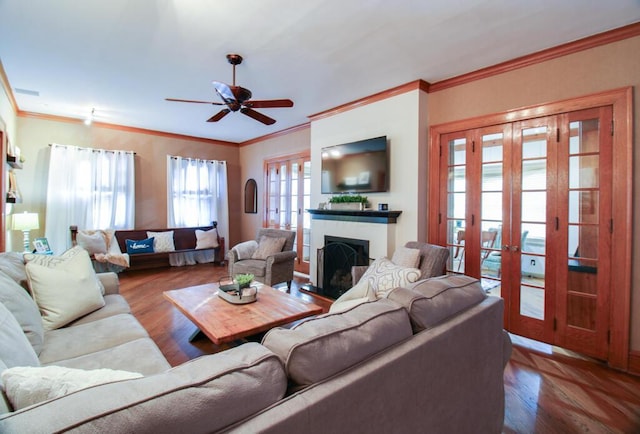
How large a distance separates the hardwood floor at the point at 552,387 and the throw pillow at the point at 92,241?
232cm

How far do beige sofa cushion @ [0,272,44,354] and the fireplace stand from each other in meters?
2.99

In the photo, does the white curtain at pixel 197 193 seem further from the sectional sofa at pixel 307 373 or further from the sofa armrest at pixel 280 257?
the sectional sofa at pixel 307 373

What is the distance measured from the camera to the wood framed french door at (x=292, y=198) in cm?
552

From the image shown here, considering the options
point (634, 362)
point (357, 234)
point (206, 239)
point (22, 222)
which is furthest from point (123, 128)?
point (634, 362)

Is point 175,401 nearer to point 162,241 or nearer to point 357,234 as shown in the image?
point 357,234

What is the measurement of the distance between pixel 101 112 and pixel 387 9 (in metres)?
4.67

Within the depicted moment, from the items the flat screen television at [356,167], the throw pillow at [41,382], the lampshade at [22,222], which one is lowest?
the throw pillow at [41,382]

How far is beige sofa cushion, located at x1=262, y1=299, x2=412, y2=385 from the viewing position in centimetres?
91

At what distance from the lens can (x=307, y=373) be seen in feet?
2.97

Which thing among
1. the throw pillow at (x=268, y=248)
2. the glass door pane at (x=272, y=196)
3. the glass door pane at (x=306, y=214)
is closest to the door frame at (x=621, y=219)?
the throw pillow at (x=268, y=248)

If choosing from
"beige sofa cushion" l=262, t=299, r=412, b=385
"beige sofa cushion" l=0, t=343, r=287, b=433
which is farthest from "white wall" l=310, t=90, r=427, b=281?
"beige sofa cushion" l=0, t=343, r=287, b=433

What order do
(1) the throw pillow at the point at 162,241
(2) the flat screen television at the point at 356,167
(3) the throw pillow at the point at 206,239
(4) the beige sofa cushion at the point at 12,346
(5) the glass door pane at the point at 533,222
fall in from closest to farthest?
(4) the beige sofa cushion at the point at 12,346 < (5) the glass door pane at the point at 533,222 < (2) the flat screen television at the point at 356,167 < (1) the throw pillow at the point at 162,241 < (3) the throw pillow at the point at 206,239

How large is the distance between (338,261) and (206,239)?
326cm

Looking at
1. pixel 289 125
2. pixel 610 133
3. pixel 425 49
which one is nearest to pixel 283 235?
pixel 289 125
